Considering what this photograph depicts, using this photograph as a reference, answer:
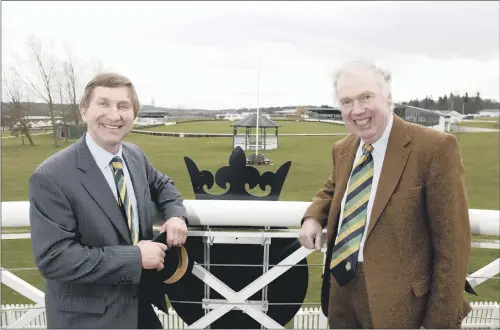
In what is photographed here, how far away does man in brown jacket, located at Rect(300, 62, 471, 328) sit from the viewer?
3.31 feet

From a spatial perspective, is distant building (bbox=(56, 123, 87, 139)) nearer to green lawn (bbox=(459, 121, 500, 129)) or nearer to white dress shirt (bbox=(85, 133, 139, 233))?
white dress shirt (bbox=(85, 133, 139, 233))

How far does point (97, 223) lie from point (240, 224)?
56cm

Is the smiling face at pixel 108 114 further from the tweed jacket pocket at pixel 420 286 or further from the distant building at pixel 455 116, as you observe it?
the distant building at pixel 455 116

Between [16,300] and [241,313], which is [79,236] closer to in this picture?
[241,313]

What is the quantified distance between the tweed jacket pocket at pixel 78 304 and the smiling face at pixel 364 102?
97 cm

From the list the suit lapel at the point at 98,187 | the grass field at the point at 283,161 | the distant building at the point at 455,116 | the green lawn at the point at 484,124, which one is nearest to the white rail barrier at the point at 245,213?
the suit lapel at the point at 98,187

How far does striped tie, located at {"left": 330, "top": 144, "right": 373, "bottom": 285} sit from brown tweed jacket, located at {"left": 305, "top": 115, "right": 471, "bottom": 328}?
0.06 m

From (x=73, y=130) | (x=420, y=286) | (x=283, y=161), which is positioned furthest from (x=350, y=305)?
(x=283, y=161)

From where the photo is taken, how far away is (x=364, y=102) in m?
1.07

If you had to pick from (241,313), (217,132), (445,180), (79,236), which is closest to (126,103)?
(79,236)

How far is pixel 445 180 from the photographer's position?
99 centimetres

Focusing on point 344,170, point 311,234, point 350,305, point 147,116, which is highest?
point 147,116

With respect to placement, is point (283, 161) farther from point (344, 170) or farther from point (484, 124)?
point (484, 124)

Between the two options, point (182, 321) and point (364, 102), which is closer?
point (364, 102)
